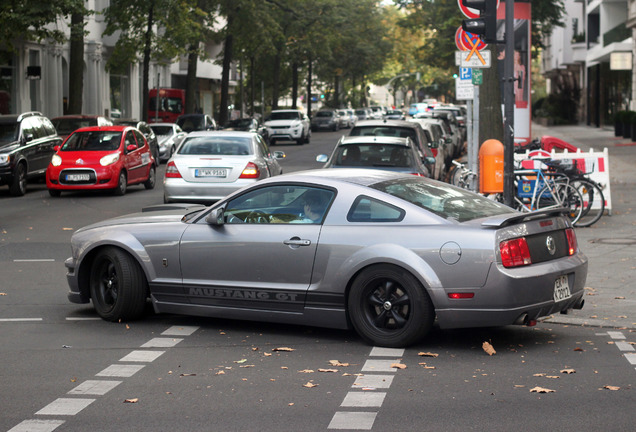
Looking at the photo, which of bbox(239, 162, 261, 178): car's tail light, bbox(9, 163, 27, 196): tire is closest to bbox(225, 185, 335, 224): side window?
bbox(239, 162, 261, 178): car's tail light

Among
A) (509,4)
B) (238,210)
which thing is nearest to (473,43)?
(509,4)

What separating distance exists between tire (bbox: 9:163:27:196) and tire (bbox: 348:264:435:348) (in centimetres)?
1698

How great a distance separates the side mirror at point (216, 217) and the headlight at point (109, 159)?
14577mm

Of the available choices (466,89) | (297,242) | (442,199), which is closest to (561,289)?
(442,199)

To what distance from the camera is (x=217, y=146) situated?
61.6 feet

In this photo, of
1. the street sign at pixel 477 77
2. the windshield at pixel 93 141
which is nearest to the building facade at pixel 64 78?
the windshield at pixel 93 141

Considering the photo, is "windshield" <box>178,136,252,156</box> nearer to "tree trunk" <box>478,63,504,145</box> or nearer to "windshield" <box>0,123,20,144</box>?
"tree trunk" <box>478,63,504,145</box>

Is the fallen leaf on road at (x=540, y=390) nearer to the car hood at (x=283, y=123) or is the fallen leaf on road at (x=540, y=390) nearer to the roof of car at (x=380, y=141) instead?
the roof of car at (x=380, y=141)

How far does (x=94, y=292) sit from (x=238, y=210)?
156 cm

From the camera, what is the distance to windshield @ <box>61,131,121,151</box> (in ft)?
76.5

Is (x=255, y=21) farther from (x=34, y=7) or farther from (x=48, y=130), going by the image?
(x=48, y=130)

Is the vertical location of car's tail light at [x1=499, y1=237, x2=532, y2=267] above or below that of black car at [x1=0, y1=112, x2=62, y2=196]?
below

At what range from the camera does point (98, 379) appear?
692 centimetres

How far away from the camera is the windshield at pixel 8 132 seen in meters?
24.1
